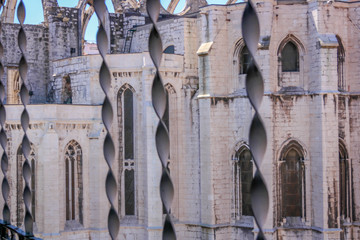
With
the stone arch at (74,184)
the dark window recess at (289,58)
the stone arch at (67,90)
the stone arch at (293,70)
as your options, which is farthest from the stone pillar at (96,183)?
the dark window recess at (289,58)

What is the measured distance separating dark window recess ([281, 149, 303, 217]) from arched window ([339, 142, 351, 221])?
5.16 feet

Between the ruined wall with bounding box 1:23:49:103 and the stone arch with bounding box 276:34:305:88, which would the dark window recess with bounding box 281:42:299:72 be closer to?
the stone arch with bounding box 276:34:305:88

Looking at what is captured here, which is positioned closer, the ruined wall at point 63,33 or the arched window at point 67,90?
the arched window at point 67,90

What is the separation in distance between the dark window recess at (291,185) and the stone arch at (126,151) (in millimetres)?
5206

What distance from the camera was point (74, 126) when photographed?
1834 centimetres

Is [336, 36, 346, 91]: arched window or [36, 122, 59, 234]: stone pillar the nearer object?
[36, 122, 59, 234]: stone pillar

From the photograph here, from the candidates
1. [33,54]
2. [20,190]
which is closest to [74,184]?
[20,190]

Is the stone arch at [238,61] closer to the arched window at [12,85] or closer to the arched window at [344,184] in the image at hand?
the arched window at [344,184]

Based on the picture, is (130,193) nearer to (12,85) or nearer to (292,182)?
(292,182)

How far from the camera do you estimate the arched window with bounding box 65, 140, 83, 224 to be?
18.4m

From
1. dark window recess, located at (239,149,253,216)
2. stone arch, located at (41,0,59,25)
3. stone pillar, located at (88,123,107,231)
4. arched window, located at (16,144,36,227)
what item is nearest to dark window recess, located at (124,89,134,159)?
stone pillar, located at (88,123,107,231)

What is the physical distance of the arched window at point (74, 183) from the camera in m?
18.4

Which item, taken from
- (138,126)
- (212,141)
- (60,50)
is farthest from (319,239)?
(60,50)

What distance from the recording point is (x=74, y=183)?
60.8 feet
